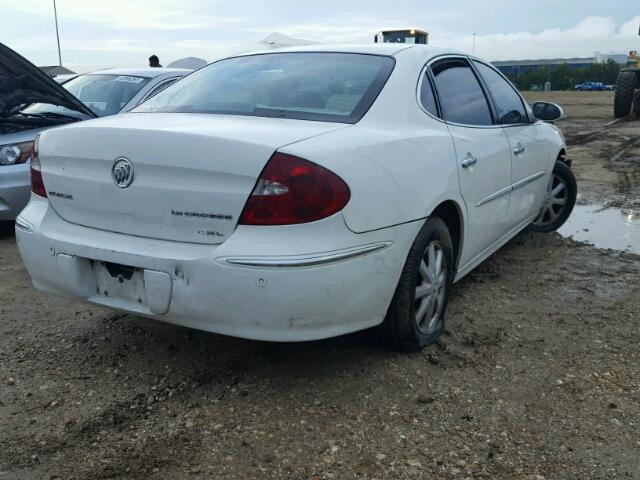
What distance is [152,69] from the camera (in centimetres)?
698

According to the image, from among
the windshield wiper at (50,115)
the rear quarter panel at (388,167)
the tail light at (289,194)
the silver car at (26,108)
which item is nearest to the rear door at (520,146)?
the rear quarter panel at (388,167)

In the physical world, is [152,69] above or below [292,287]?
above

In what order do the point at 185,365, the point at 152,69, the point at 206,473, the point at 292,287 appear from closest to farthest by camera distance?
the point at 206,473, the point at 292,287, the point at 185,365, the point at 152,69

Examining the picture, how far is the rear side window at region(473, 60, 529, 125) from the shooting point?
421 centimetres

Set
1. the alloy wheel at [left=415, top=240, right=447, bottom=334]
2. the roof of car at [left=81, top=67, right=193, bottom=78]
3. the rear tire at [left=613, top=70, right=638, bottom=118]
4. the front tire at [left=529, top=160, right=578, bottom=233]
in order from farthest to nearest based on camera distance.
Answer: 1. the rear tire at [left=613, top=70, right=638, bottom=118]
2. the roof of car at [left=81, top=67, right=193, bottom=78]
3. the front tire at [left=529, top=160, right=578, bottom=233]
4. the alloy wheel at [left=415, top=240, right=447, bottom=334]

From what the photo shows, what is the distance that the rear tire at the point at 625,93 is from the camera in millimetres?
16875

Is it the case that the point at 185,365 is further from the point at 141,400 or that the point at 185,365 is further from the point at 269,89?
the point at 269,89

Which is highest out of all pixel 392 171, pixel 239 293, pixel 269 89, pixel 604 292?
pixel 269 89

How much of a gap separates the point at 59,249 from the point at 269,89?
124cm

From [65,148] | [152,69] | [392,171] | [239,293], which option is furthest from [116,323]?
[152,69]

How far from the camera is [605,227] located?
19.2 ft

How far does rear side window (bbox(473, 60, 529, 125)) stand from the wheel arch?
3.41ft

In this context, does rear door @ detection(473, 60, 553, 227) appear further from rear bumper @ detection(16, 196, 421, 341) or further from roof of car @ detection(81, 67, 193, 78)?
roof of car @ detection(81, 67, 193, 78)

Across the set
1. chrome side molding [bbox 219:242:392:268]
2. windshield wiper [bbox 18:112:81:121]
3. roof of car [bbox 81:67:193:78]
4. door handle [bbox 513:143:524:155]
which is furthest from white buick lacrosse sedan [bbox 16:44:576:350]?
roof of car [bbox 81:67:193:78]
